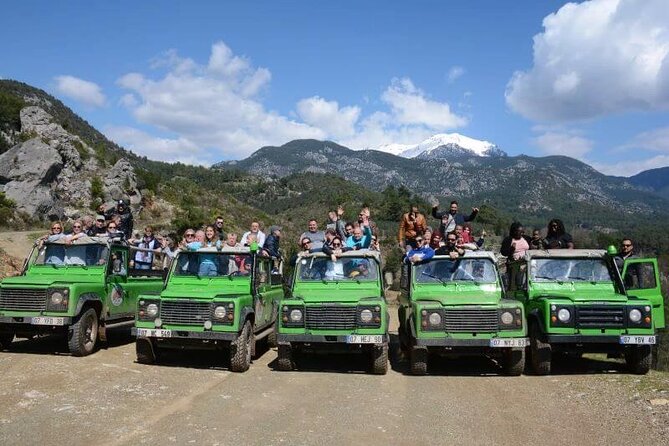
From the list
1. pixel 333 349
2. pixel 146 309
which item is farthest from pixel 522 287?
pixel 146 309

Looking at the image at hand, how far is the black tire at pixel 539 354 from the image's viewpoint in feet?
28.1

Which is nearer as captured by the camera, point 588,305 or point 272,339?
point 588,305

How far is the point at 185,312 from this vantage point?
28.5ft

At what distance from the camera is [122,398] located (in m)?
7.00

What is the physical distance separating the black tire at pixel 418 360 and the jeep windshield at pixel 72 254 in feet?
19.6

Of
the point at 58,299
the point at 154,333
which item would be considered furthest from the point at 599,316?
the point at 58,299

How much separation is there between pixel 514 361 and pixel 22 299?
8.00 m

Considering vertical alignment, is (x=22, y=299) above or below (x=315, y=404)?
above

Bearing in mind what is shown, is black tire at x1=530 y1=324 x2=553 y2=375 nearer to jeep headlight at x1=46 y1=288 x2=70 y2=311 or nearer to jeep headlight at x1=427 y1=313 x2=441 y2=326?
jeep headlight at x1=427 y1=313 x2=441 y2=326

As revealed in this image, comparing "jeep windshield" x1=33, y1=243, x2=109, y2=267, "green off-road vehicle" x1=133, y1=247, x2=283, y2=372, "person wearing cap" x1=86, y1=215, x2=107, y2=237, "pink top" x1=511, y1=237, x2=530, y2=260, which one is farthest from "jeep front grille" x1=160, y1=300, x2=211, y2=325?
"pink top" x1=511, y1=237, x2=530, y2=260

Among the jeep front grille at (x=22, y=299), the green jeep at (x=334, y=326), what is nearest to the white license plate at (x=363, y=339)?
the green jeep at (x=334, y=326)

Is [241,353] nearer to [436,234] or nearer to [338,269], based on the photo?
[338,269]

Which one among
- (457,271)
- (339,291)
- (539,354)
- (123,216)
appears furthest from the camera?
(123,216)

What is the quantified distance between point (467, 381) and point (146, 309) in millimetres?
5089
